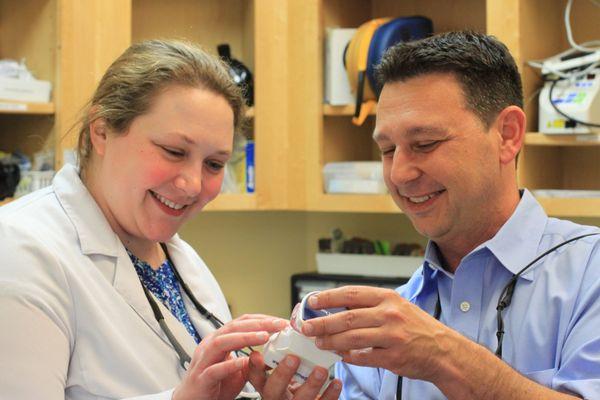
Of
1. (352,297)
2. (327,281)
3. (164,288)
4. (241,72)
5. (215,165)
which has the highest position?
(241,72)

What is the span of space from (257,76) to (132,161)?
45.6 inches

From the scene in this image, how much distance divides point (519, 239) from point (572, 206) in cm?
88

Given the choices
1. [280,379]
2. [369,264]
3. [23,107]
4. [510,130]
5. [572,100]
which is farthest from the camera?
[369,264]

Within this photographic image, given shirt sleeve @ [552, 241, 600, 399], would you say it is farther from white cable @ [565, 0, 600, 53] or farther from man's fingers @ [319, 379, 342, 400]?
white cable @ [565, 0, 600, 53]

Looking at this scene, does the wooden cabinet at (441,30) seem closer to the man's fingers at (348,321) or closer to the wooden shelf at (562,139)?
the wooden shelf at (562,139)

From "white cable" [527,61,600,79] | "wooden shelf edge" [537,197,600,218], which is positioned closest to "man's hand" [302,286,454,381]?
"wooden shelf edge" [537,197,600,218]

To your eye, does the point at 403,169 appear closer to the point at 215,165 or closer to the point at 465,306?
the point at 465,306

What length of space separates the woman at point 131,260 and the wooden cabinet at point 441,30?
91cm

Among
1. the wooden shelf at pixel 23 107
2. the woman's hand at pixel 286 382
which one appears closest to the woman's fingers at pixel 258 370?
the woman's hand at pixel 286 382

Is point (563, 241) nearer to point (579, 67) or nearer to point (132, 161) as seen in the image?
point (132, 161)

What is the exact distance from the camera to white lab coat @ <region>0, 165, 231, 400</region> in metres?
1.30

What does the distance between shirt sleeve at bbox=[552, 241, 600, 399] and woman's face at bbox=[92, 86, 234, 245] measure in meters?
0.70

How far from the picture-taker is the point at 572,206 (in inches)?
89.3

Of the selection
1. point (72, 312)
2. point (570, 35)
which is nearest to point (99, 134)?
point (72, 312)
